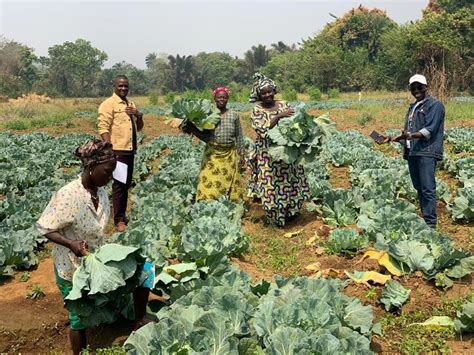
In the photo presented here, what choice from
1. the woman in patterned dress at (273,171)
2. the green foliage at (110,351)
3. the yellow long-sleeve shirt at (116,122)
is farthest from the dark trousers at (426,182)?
the green foliage at (110,351)

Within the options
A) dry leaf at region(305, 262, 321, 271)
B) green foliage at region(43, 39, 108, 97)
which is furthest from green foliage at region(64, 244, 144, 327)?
green foliage at region(43, 39, 108, 97)

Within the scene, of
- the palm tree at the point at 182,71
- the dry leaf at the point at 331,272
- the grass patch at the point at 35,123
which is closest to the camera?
the dry leaf at the point at 331,272

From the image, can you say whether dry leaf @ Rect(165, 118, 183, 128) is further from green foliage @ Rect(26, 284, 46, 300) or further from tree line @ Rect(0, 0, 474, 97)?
tree line @ Rect(0, 0, 474, 97)

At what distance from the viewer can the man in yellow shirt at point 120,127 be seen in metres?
5.99

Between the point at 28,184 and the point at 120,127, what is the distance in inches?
172

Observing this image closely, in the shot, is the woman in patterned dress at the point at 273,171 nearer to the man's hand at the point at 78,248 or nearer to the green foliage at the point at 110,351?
the green foliage at the point at 110,351

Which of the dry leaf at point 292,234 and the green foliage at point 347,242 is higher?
the green foliage at point 347,242

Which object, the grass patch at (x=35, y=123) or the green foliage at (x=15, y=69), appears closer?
the grass patch at (x=35, y=123)

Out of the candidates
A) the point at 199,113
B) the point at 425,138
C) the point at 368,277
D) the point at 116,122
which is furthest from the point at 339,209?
the point at 116,122

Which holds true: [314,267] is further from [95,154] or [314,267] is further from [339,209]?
[95,154]

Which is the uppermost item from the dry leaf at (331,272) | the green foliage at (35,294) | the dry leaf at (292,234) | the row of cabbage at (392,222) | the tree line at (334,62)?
the tree line at (334,62)

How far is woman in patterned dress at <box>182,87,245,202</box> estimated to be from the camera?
246 inches

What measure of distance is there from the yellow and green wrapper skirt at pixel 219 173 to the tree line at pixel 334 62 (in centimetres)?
1557

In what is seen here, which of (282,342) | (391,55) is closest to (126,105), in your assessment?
(282,342)
